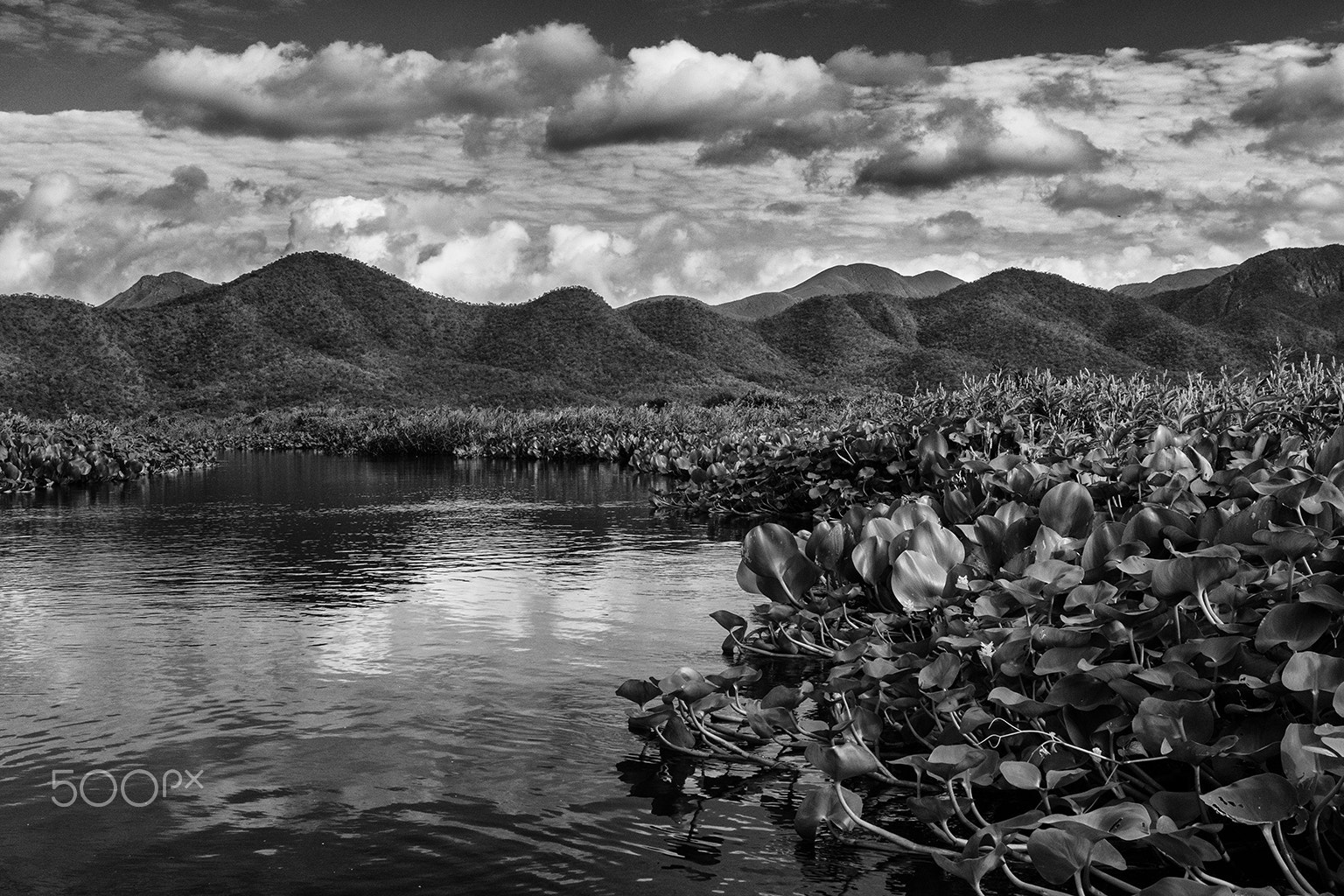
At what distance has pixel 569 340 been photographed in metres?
63.7

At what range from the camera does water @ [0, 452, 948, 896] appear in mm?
2859

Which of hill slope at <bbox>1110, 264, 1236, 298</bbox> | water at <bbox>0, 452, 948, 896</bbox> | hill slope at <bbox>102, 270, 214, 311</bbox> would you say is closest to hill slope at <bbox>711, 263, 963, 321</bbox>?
hill slope at <bbox>1110, 264, 1236, 298</bbox>

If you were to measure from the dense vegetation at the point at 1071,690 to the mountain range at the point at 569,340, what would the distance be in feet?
132

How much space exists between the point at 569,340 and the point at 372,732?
60329 millimetres

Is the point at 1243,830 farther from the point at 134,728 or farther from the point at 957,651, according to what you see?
the point at 134,728

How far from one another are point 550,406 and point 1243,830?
39.7m

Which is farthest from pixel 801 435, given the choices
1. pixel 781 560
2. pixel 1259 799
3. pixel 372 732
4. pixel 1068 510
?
pixel 1259 799

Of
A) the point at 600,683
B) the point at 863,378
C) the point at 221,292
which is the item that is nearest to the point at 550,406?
the point at 863,378

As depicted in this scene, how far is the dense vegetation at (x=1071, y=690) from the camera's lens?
8.13ft

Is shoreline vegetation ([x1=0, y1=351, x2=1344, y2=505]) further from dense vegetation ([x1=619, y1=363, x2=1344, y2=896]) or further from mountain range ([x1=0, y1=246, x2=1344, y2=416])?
mountain range ([x1=0, y1=246, x2=1344, y2=416])

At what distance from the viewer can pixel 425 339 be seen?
64188 mm

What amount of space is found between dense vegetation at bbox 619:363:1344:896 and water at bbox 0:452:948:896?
238mm

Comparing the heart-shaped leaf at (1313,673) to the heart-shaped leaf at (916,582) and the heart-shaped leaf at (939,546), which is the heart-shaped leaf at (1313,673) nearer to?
the heart-shaped leaf at (916,582)

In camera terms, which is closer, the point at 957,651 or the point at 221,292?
the point at 957,651
